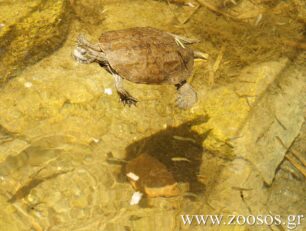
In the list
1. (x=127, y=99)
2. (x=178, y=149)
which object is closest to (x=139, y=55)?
(x=127, y=99)

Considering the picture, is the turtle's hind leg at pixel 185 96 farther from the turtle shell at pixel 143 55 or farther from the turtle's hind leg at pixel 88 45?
the turtle's hind leg at pixel 88 45

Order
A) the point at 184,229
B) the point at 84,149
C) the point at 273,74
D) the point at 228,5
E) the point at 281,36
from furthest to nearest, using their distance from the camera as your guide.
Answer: the point at 228,5 < the point at 281,36 < the point at 273,74 < the point at 84,149 < the point at 184,229

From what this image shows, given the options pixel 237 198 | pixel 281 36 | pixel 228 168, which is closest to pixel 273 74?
pixel 281 36

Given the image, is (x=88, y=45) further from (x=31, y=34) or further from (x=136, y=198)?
(x=136, y=198)

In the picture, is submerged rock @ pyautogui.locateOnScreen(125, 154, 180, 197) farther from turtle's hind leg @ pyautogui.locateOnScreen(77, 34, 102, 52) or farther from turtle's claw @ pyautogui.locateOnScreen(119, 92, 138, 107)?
turtle's hind leg @ pyautogui.locateOnScreen(77, 34, 102, 52)

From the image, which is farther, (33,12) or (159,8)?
(159,8)

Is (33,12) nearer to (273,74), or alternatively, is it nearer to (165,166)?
(165,166)

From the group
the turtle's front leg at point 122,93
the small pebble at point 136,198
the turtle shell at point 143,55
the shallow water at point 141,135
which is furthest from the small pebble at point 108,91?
the small pebble at point 136,198
